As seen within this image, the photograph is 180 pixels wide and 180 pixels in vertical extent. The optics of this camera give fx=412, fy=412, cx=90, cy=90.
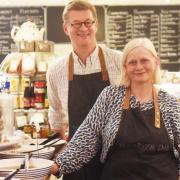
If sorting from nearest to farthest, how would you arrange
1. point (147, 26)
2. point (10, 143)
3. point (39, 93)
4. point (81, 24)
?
point (10, 143) < point (81, 24) < point (39, 93) < point (147, 26)

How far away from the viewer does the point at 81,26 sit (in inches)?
96.7

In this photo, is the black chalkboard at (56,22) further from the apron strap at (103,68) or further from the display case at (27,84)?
the apron strap at (103,68)

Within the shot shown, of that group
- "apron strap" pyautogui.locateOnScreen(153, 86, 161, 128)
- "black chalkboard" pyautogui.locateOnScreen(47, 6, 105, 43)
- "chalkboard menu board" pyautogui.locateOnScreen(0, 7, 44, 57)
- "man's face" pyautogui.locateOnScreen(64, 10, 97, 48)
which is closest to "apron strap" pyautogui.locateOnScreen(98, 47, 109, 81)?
"man's face" pyautogui.locateOnScreen(64, 10, 97, 48)

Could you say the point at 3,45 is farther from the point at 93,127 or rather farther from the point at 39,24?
the point at 93,127

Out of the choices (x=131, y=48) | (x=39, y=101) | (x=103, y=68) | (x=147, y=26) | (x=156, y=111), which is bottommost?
(x=39, y=101)

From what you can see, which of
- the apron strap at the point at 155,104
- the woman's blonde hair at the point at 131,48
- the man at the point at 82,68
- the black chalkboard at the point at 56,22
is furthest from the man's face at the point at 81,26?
the black chalkboard at the point at 56,22

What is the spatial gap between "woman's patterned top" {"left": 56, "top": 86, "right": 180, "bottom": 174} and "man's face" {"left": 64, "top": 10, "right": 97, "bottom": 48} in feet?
1.50

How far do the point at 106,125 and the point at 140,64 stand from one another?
1.18 feet

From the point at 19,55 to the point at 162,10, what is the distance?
2.98m

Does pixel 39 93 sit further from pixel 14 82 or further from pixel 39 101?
pixel 14 82

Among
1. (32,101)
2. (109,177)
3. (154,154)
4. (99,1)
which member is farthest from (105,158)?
(99,1)

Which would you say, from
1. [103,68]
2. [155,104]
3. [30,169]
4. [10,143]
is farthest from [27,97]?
[30,169]

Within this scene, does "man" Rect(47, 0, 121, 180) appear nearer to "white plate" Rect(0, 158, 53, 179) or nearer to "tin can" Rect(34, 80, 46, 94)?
"white plate" Rect(0, 158, 53, 179)

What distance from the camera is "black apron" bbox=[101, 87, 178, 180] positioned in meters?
2.02
